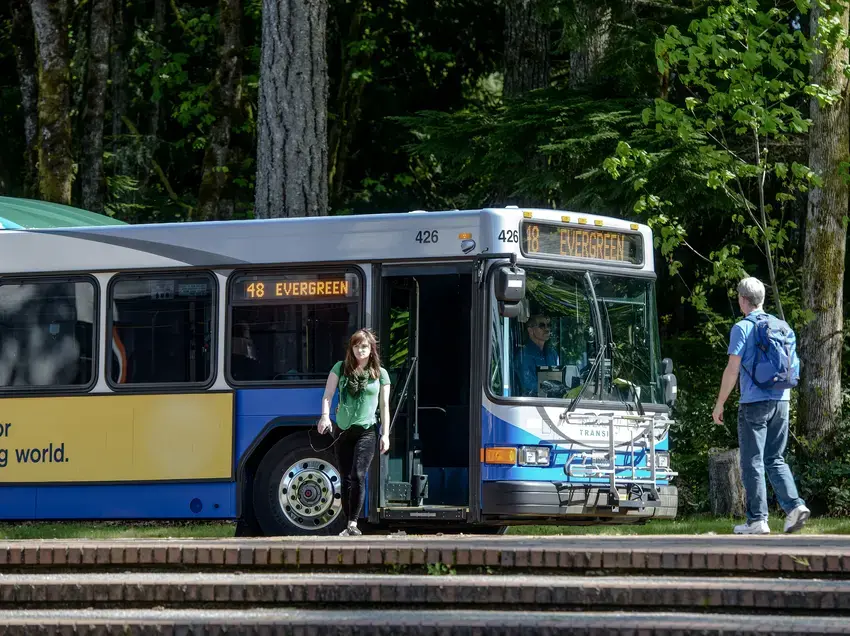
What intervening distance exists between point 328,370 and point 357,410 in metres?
1.03

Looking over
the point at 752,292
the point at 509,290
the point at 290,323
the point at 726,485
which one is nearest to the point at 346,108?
the point at 726,485

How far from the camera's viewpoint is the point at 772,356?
40.9ft

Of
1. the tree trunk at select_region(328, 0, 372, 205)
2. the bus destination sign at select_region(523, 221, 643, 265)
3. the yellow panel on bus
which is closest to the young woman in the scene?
the yellow panel on bus

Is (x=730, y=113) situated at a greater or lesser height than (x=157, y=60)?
lesser

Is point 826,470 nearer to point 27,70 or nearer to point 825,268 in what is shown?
point 825,268

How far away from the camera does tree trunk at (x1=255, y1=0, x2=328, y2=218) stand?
1834 centimetres

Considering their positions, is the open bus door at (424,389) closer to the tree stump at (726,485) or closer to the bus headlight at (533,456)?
the bus headlight at (533,456)

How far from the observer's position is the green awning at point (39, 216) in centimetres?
1597

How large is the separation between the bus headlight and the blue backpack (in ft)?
6.10

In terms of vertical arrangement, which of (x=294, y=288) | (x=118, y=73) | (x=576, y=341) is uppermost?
(x=118, y=73)

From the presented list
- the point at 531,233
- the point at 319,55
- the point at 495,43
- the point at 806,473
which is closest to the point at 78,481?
the point at 531,233

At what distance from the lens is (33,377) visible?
49.3ft

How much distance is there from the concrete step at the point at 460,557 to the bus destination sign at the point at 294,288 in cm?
382

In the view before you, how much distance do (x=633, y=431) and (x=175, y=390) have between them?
389 centimetres
